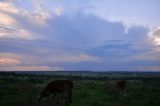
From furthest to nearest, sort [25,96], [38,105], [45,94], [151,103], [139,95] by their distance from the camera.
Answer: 1. [139,95]
2. [151,103]
3. [45,94]
4. [25,96]
5. [38,105]

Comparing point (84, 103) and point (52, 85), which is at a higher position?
point (52, 85)

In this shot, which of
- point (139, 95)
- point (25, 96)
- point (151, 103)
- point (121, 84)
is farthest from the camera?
point (121, 84)

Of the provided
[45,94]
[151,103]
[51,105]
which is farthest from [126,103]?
[51,105]

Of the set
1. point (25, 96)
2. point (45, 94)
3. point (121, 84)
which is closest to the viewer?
point (25, 96)

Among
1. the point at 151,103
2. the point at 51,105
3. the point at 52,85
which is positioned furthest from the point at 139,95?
the point at 51,105

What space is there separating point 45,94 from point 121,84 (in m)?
12.2

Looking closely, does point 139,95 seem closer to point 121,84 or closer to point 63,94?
point 121,84

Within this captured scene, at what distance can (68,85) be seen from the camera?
73.6 ft

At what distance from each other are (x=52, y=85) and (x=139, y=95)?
1027 cm

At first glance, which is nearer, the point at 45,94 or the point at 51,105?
the point at 51,105

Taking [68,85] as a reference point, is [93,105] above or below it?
below

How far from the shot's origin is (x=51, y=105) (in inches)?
554

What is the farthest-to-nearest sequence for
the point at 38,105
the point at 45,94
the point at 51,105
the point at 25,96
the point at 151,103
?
the point at 151,103, the point at 45,94, the point at 25,96, the point at 38,105, the point at 51,105

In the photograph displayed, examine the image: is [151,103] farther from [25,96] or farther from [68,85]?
[25,96]
